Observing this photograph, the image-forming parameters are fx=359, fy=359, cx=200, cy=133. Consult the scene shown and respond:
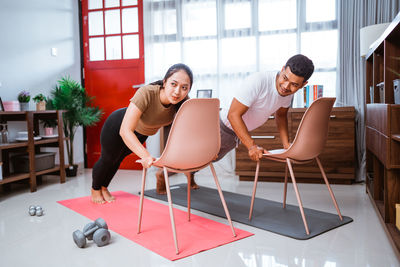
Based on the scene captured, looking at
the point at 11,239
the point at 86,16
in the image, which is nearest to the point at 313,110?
the point at 11,239

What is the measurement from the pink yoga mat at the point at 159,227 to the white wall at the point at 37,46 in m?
1.68

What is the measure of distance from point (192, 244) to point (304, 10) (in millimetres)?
3077

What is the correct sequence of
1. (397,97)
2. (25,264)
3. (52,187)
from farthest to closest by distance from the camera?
(52,187), (397,97), (25,264)

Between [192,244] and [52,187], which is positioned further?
[52,187]

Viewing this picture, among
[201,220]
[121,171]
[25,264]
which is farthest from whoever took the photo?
[121,171]

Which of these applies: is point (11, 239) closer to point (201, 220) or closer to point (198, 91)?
point (201, 220)

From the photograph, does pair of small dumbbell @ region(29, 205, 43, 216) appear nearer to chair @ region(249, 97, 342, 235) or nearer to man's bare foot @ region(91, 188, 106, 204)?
man's bare foot @ region(91, 188, 106, 204)

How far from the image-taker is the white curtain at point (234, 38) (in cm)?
399

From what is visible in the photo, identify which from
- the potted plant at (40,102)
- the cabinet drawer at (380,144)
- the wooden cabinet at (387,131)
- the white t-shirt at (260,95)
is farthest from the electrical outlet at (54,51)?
the cabinet drawer at (380,144)

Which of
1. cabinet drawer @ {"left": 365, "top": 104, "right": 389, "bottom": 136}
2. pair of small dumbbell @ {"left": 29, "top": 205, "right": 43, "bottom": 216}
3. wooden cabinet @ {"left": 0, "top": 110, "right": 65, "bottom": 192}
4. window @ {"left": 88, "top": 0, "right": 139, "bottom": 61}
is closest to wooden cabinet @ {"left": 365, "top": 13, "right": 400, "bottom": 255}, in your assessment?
cabinet drawer @ {"left": 365, "top": 104, "right": 389, "bottom": 136}

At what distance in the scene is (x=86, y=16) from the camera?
495 centimetres

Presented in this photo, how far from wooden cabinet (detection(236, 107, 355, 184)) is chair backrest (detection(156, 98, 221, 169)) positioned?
1.82 metres

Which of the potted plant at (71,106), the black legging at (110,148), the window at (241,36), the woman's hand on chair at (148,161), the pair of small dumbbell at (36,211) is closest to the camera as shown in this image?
the woman's hand on chair at (148,161)

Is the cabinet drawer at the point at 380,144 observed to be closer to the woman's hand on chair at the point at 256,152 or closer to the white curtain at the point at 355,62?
the woman's hand on chair at the point at 256,152
